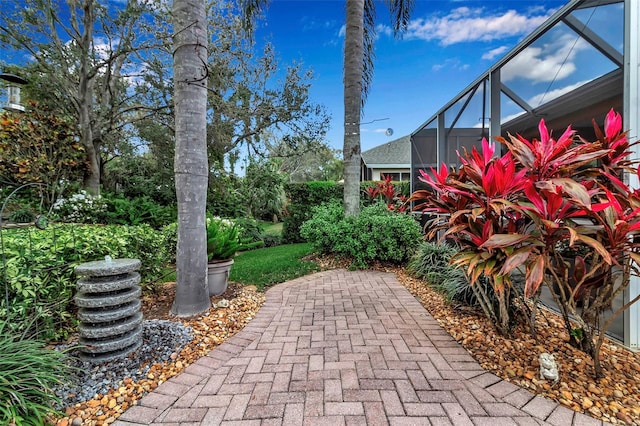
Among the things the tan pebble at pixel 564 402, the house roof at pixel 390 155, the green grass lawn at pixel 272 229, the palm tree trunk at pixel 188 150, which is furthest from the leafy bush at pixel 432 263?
the house roof at pixel 390 155

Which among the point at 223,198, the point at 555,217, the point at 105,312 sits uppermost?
the point at 223,198

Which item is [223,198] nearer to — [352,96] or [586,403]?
[352,96]

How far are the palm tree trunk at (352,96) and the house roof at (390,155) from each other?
11.1 m

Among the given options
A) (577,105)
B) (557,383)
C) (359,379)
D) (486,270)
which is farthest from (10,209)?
(577,105)

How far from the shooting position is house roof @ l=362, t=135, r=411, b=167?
16547 millimetres

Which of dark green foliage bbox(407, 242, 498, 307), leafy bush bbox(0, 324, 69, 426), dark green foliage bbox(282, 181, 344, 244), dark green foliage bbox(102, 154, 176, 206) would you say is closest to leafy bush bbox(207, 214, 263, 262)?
leafy bush bbox(0, 324, 69, 426)

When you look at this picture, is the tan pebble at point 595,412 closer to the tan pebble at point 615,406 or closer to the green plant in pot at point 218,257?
the tan pebble at point 615,406

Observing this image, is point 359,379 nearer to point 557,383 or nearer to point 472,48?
point 557,383

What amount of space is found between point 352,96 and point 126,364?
5.51 m

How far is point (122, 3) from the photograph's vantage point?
638 cm

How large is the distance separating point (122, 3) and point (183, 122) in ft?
19.2

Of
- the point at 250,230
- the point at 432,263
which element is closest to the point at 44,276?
the point at 432,263

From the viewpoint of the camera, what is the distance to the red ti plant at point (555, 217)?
5.66 ft

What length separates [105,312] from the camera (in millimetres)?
2166
